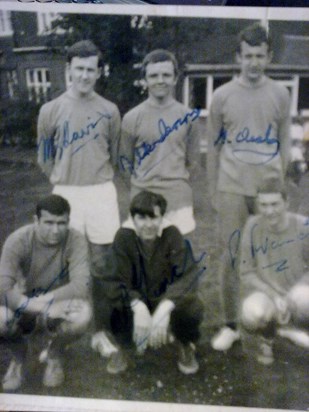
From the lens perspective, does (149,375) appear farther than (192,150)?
Yes

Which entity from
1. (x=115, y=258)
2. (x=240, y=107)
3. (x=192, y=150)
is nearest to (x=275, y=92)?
(x=240, y=107)

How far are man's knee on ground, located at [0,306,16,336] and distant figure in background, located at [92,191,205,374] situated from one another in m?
0.39

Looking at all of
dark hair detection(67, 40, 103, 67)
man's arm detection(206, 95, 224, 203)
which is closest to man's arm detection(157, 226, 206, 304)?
man's arm detection(206, 95, 224, 203)

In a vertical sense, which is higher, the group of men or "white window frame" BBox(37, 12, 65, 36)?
"white window frame" BBox(37, 12, 65, 36)

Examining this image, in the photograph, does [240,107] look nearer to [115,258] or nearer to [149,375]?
[115,258]

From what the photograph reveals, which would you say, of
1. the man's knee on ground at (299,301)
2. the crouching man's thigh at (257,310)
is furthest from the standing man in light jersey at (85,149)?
the man's knee on ground at (299,301)

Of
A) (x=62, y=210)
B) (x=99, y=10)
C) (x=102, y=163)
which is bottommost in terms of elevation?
(x=62, y=210)

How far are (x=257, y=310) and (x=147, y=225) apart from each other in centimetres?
52

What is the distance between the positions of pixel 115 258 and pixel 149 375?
1.57ft

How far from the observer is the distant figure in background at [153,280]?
77.5 inches

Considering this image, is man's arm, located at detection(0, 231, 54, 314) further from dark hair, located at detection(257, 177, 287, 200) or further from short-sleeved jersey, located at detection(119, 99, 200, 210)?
dark hair, located at detection(257, 177, 287, 200)

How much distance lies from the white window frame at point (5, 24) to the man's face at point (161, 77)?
1.69 ft

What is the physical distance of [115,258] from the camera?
1.99m

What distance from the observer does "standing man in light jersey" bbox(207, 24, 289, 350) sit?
188 cm
